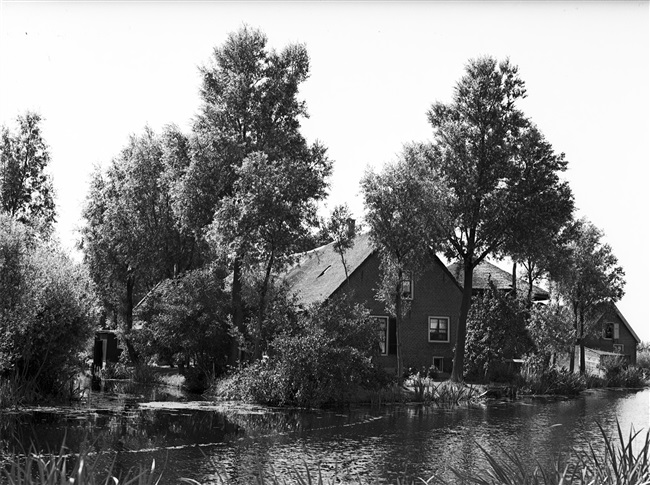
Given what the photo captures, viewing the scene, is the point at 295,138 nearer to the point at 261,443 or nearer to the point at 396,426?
the point at 396,426

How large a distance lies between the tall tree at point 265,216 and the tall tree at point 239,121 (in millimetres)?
1821

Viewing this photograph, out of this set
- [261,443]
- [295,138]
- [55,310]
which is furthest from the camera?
[295,138]

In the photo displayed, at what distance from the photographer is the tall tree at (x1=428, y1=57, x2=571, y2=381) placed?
36812mm

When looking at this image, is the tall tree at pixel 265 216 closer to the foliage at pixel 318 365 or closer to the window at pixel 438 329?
the foliage at pixel 318 365

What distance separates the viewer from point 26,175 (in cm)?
A: 4434

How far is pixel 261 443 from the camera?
59.2 ft

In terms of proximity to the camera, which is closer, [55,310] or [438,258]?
[55,310]

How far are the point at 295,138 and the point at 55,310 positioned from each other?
1518 cm

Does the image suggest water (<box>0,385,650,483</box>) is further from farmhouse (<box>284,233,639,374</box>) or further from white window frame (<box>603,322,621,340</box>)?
white window frame (<box>603,322,621,340</box>)

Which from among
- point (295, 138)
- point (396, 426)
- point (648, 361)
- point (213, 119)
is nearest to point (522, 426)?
point (396, 426)

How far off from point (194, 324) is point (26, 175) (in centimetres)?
1822

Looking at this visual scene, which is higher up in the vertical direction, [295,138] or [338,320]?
[295,138]

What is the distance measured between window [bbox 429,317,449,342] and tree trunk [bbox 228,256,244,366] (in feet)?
41.6

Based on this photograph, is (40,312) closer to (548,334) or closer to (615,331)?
(548,334)
